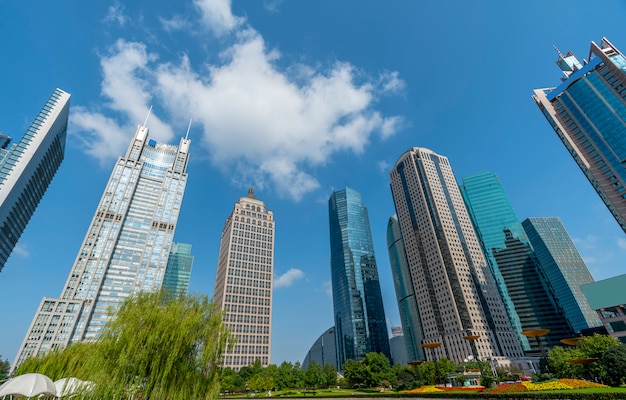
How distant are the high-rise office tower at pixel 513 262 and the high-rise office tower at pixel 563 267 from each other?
2167cm

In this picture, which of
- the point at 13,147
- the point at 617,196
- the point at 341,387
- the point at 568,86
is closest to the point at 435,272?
the point at 617,196

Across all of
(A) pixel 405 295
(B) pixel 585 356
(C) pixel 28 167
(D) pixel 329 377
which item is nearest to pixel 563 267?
(A) pixel 405 295

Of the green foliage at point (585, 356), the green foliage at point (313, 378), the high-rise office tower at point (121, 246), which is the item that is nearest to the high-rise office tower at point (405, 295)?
the green foliage at point (313, 378)

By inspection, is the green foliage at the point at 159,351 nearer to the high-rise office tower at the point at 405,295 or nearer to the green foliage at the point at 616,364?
the green foliage at the point at 616,364

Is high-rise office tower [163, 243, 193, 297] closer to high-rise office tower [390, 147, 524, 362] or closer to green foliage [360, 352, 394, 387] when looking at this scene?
high-rise office tower [390, 147, 524, 362]

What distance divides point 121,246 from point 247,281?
160 feet

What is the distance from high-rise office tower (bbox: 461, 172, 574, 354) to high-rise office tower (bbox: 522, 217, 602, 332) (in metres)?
21.7

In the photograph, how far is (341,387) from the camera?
2569 inches

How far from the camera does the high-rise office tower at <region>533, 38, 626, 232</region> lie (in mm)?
78938

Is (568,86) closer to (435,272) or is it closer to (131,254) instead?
(435,272)

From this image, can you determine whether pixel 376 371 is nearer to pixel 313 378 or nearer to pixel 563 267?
pixel 313 378

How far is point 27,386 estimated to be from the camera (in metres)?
15.7

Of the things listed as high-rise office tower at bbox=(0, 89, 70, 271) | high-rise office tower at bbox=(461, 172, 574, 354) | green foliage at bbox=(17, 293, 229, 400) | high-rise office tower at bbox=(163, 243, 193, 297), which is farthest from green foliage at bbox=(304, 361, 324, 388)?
high-rise office tower at bbox=(163, 243, 193, 297)

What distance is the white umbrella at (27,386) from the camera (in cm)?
1517
